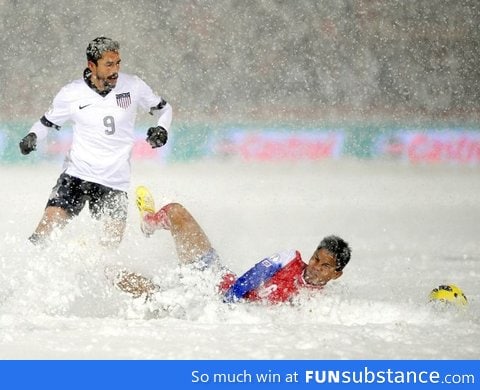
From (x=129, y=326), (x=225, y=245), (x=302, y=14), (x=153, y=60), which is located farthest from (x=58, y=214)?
(x=302, y=14)

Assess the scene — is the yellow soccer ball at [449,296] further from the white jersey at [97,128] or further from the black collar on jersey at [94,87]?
the black collar on jersey at [94,87]

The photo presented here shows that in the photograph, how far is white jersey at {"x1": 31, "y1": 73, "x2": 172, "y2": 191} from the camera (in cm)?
512

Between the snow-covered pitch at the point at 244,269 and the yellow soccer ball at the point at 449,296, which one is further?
the yellow soccer ball at the point at 449,296

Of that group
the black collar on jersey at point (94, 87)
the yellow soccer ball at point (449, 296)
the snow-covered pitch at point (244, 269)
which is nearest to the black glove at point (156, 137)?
the black collar on jersey at point (94, 87)

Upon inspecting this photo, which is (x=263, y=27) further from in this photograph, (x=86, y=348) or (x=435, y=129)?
(x=86, y=348)

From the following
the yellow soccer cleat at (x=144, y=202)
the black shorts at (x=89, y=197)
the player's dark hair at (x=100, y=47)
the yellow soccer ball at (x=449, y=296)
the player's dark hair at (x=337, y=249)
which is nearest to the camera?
the player's dark hair at (x=337, y=249)

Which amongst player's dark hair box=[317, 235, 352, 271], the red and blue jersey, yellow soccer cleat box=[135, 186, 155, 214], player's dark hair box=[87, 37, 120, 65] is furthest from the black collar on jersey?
player's dark hair box=[317, 235, 352, 271]

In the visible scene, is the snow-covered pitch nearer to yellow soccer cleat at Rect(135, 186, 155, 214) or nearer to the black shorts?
the black shorts

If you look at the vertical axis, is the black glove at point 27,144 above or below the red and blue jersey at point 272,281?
above

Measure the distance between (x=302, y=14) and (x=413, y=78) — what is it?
2139 millimetres

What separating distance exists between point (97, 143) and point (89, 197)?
299 mm

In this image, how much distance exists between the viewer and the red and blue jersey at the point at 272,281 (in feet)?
14.4

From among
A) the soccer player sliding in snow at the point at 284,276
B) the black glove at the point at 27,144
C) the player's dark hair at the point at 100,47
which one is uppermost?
the player's dark hair at the point at 100,47

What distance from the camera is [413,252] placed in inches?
285
